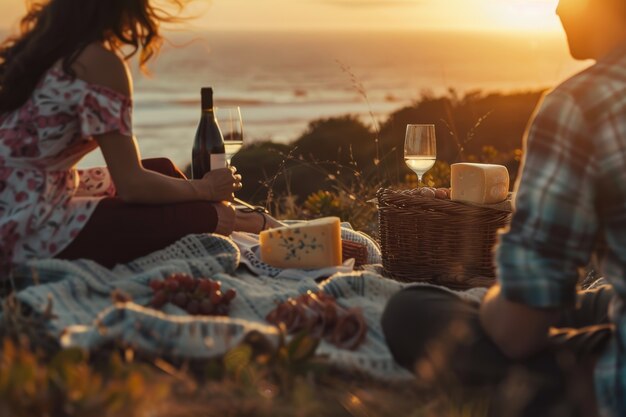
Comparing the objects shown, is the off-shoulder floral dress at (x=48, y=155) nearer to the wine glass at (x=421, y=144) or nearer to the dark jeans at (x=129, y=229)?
the dark jeans at (x=129, y=229)

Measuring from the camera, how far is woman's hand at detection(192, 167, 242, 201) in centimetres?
433

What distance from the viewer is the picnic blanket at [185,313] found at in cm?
295

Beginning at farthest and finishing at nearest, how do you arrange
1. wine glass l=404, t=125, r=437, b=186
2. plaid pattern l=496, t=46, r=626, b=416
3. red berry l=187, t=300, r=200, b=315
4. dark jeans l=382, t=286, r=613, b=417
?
wine glass l=404, t=125, r=437, b=186 < red berry l=187, t=300, r=200, b=315 < dark jeans l=382, t=286, r=613, b=417 < plaid pattern l=496, t=46, r=626, b=416

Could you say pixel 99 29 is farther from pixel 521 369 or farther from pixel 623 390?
pixel 623 390

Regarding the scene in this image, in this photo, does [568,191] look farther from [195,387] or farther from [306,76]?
[306,76]

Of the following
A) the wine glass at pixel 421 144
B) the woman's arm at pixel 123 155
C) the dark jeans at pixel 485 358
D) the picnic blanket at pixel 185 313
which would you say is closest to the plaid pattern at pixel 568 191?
the dark jeans at pixel 485 358

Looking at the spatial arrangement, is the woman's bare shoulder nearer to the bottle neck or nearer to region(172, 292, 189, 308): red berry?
region(172, 292, 189, 308): red berry

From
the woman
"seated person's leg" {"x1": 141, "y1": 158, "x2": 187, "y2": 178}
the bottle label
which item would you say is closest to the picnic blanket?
the woman

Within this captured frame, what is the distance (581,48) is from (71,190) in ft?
8.25

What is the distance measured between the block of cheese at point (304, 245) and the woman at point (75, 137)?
0.50 metres

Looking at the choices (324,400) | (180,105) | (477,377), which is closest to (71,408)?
(324,400)

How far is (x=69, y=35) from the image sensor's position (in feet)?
12.5

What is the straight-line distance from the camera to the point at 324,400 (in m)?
2.69

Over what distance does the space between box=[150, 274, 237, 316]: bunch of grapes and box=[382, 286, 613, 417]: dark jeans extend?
3.11 feet
